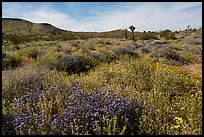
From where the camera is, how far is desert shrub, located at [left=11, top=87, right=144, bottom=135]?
3031 millimetres

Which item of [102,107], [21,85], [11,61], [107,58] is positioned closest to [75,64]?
[107,58]

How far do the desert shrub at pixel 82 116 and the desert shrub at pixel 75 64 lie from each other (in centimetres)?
311

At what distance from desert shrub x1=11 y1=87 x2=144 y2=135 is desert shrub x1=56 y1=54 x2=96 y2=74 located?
3106 mm

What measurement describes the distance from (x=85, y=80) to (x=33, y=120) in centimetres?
197

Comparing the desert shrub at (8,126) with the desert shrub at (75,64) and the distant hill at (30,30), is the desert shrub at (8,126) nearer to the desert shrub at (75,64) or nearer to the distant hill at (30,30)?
the desert shrub at (75,64)

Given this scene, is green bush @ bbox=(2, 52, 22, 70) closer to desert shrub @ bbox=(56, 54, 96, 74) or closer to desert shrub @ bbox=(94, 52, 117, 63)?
desert shrub @ bbox=(56, 54, 96, 74)

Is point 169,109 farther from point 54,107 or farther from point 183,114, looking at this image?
point 54,107

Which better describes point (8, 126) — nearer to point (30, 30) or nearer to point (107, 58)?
point (107, 58)

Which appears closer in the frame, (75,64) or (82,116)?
(82,116)

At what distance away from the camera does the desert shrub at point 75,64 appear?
23.7 ft

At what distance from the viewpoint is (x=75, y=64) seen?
24.6 feet

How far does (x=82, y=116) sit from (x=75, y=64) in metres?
4.27

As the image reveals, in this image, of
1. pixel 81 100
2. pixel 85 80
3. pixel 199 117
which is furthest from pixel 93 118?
pixel 85 80

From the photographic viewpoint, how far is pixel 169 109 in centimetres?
382
